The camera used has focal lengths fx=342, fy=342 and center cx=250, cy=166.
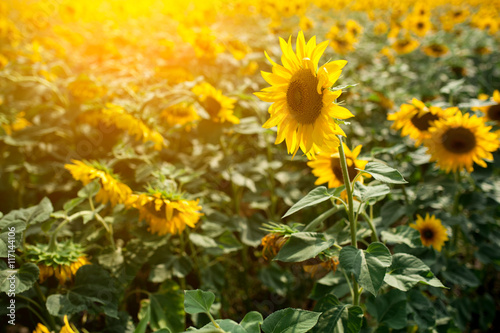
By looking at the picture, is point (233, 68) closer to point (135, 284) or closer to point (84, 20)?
point (135, 284)

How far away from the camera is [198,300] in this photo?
838 mm

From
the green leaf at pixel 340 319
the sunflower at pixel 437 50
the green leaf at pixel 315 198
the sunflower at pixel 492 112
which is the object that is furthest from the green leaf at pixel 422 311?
the sunflower at pixel 437 50

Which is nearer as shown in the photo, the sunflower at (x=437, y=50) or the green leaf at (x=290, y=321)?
the green leaf at (x=290, y=321)

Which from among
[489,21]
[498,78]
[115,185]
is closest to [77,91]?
[115,185]

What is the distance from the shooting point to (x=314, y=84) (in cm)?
94

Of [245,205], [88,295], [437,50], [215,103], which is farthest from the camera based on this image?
[437,50]

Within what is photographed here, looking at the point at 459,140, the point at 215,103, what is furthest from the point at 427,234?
the point at 215,103

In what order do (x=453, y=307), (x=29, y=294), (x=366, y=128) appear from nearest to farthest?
(x=29, y=294) < (x=453, y=307) < (x=366, y=128)

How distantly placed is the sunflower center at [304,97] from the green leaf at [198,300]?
0.55 metres

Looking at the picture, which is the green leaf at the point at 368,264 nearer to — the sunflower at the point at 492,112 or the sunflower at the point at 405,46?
the sunflower at the point at 492,112

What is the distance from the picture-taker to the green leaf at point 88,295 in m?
1.13

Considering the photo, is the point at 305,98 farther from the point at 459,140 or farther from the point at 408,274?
the point at 459,140

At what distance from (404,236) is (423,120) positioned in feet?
1.92

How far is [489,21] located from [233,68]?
3.60 metres
